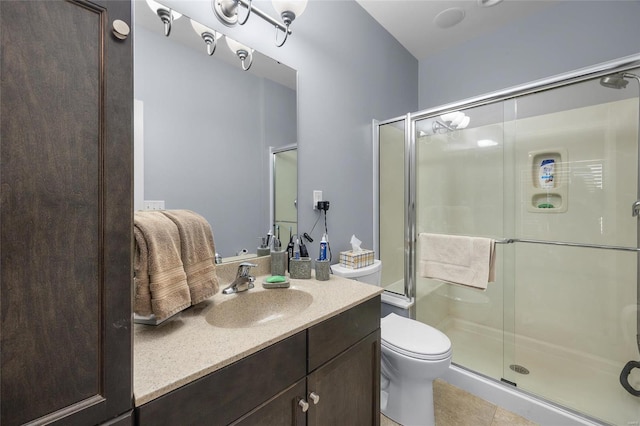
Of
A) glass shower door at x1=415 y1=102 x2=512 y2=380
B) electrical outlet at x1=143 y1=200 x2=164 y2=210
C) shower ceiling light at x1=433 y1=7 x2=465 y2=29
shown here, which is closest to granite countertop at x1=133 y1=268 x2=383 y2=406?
electrical outlet at x1=143 y1=200 x2=164 y2=210

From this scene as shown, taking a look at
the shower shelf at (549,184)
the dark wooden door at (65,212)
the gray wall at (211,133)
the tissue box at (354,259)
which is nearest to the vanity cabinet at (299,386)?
the dark wooden door at (65,212)

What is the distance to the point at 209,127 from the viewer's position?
1.18 meters

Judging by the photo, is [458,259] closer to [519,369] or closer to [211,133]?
[519,369]

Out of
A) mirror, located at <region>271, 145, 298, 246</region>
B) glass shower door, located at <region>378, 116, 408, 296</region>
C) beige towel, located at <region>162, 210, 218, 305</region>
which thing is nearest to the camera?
beige towel, located at <region>162, 210, 218, 305</region>

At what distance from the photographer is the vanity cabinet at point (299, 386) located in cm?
61

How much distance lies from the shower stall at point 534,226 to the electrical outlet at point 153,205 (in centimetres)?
150

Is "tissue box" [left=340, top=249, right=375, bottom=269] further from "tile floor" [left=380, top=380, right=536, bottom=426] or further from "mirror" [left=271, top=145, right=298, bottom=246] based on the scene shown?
"tile floor" [left=380, top=380, right=536, bottom=426]

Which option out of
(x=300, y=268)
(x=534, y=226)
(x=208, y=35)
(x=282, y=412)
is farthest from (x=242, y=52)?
(x=534, y=226)

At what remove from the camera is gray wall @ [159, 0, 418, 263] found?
58.7 inches

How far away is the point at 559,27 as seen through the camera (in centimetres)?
192

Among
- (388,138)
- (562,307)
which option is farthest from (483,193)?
(562,307)

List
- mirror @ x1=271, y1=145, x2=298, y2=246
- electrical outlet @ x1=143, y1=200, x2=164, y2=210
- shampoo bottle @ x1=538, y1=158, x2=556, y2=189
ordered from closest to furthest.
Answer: electrical outlet @ x1=143, y1=200, x2=164, y2=210 → mirror @ x1=271, y1=145, x2=298, y2=246 → shampoo bottle @ x1=538, y1=158, x2=556, y2=189

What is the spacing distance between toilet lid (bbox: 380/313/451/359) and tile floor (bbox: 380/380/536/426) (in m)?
0.50

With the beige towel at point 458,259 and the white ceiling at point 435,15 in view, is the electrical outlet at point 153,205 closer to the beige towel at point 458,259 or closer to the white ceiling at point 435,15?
the beige towel at point 458,259
